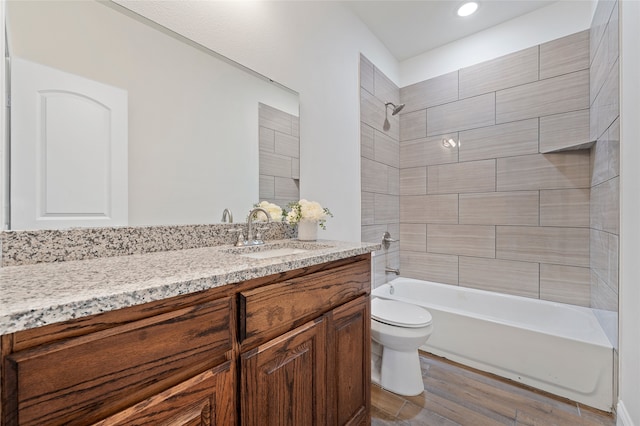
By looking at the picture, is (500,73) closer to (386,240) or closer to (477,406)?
(386,240)

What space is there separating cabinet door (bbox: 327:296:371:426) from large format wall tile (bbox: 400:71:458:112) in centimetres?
235

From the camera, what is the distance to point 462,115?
2.72 metres

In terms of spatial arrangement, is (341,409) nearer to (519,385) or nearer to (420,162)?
(519,385)

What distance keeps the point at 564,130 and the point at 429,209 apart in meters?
1.23

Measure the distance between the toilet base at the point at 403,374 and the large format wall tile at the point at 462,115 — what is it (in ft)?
6.88

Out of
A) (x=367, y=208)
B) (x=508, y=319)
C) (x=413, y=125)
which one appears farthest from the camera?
(x=413, y=125)

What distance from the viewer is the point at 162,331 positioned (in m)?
0.63

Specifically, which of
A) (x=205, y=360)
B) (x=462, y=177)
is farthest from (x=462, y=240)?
(x=205, y=360)

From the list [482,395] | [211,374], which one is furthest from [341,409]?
[482,395]

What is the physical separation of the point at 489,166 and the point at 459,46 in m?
1.20

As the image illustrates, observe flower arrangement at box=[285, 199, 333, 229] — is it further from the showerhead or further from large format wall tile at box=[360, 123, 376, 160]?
the showerhead

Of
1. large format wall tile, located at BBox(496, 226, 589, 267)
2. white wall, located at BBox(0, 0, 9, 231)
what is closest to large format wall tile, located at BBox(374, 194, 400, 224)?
large format wall tile, located at BBox(496, 226, 589, 267)

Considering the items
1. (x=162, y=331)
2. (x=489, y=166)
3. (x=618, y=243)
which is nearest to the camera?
(x=162, y=331)

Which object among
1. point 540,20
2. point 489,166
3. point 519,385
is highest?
point 540,20
